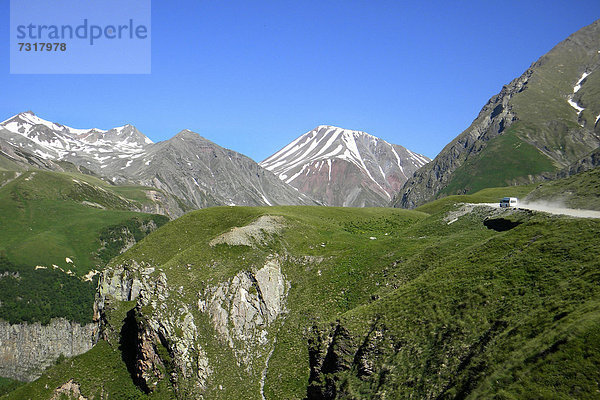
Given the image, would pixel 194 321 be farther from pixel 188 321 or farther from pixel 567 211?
pixel 567 211

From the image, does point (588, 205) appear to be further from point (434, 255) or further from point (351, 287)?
point (351, 287)

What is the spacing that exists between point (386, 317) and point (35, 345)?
15367 cm

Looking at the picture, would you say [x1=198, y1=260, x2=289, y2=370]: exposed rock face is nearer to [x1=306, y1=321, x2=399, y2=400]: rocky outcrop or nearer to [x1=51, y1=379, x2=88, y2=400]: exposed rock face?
[x1=306, y1=321, x2=399, y2=400]: rocky outcrop

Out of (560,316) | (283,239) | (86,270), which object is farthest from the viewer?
(86,270)

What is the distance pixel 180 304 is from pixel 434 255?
29.5 meters

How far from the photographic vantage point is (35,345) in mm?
134000

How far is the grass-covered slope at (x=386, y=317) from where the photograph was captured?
819 inches

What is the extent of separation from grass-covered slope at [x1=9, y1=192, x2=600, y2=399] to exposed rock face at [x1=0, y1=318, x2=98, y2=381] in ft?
351

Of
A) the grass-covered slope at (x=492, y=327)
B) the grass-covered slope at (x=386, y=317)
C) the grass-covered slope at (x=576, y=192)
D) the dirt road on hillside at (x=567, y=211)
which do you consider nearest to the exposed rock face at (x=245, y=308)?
the grass-covered slope at (x=386, y=317)

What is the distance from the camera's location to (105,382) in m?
38.8

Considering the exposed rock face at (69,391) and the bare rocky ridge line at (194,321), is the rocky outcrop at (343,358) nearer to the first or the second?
the bare rocky ridge line at (194,321)

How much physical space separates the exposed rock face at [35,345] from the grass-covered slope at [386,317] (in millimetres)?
106954

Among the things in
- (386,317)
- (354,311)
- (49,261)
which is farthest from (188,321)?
(49,261)

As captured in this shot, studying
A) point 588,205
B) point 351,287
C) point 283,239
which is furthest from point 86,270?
point 588,205
